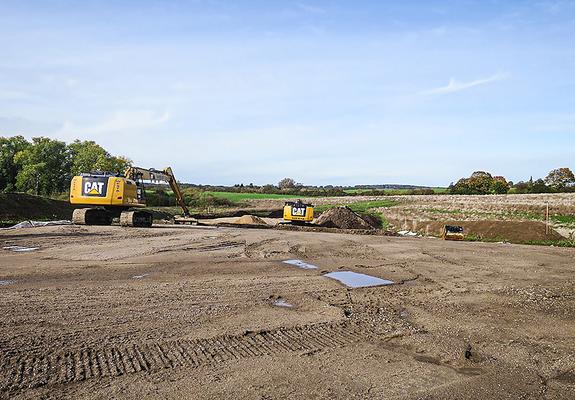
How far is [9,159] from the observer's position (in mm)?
56125

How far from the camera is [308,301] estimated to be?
8.27 m

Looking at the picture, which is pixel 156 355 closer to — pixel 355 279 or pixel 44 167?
pixel 355 279

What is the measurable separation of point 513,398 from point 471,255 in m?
11.5

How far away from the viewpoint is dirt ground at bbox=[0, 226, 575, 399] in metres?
4.73

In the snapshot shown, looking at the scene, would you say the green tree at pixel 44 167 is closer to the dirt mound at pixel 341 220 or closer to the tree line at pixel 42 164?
the tree line at pixel 42 164

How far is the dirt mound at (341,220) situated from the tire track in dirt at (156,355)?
85.5 ft

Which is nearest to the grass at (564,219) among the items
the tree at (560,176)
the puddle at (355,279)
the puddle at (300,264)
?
the puddle at (300,264)

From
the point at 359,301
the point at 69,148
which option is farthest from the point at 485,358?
the point at 69,148

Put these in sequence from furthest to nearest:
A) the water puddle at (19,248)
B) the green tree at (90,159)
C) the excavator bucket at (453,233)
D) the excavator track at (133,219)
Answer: the green tree at (90,159) → the excavator bucket at (453,233) → the excavator track at (133,219) → the water puddle at (19,248)

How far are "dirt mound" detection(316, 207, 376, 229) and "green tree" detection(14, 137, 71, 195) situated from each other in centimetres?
3551

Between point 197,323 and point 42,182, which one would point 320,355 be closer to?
point 197,323

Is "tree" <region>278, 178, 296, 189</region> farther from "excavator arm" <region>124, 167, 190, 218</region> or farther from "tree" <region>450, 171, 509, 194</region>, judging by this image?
"excavator arm" <region>124, 167, 190, 218</region>

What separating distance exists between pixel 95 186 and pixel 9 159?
41883 mm

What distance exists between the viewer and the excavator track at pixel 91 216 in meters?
22.1
